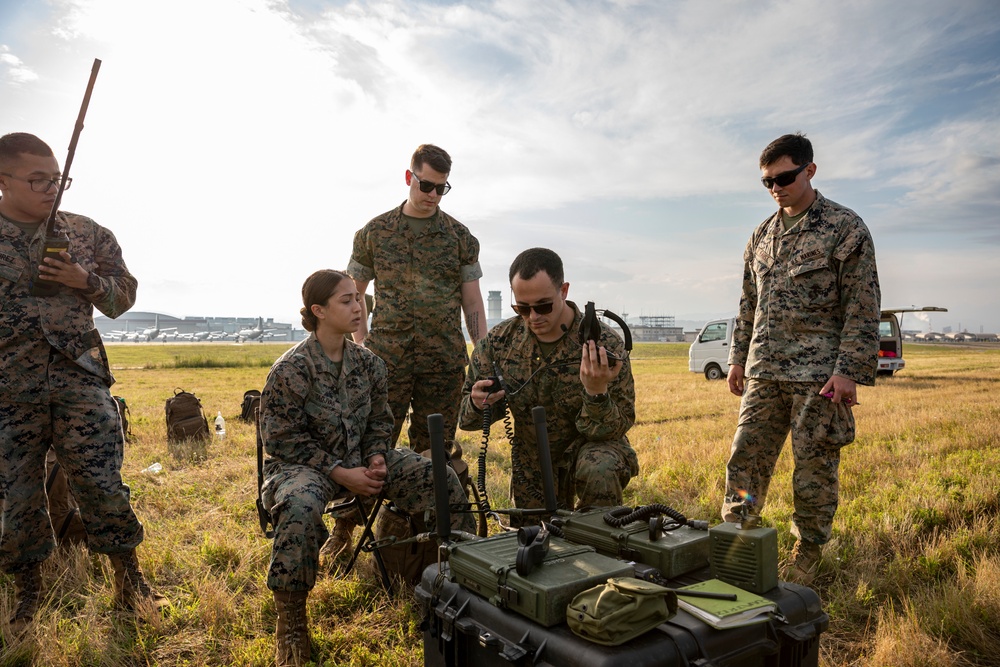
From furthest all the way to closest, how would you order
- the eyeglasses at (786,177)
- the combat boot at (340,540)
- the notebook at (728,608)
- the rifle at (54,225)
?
the combat boot at (340,540) < the eyeglasses at (786,177) < the rifle at (54,225) < the notebook at (728,608)

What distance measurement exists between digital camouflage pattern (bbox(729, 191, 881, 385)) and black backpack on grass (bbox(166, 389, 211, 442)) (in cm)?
778

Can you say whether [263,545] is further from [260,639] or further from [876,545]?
[876,545]

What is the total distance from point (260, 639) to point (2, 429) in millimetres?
1933

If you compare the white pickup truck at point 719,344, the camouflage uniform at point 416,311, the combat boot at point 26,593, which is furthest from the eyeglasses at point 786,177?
the white pickup truck at point 719,344

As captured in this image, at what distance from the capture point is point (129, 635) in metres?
3.52

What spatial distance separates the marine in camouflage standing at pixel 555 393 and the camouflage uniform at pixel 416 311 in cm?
59

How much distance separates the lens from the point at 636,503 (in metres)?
5.55

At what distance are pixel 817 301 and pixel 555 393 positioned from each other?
1907 mm

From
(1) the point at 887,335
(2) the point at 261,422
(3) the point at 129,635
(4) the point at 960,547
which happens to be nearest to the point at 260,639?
(3) the point at 129,635

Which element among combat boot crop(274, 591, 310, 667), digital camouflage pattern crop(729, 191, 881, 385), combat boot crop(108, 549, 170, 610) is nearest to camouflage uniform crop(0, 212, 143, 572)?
combat boot crop(108, 549, 170, 610)

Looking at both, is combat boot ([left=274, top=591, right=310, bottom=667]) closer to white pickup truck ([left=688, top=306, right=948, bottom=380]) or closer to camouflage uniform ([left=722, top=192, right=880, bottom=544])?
camouflage uniform ([left=722, top=192, right=880, bottom=544])

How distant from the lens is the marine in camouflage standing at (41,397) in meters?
3.60

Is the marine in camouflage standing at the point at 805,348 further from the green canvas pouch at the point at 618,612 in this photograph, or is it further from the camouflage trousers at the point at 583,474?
the green canvas pouch at the point at 618,612

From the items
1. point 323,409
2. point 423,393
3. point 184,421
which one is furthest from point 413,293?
point 184,421
